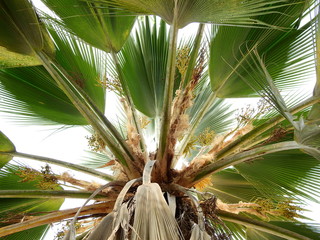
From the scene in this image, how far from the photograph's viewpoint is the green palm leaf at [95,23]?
2.40 meters

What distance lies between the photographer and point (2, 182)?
2.90 m

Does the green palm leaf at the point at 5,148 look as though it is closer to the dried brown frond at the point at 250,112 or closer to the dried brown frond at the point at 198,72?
the dried brown frond at the point at 198,72

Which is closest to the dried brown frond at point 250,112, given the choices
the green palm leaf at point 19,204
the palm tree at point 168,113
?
the palm tree at point 168,113

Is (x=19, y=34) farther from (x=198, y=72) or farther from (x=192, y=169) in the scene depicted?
(x=192, y=169)

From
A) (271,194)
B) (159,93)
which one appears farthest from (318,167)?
(159,93)

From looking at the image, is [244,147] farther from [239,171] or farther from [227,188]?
[227,188]

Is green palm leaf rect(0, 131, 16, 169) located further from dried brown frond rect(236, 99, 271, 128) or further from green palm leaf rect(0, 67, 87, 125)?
dried brown frond rect(236, 99, 271, 128)

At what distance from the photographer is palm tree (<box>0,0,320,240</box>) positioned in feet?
5.68

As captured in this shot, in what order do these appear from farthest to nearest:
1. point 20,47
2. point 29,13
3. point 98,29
Answer: point 98,29, point 20,47, point 29,13

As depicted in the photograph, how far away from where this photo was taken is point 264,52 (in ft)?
8.67

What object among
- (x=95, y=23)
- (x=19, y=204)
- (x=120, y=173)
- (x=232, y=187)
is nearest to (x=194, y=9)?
(x=95, y=23)

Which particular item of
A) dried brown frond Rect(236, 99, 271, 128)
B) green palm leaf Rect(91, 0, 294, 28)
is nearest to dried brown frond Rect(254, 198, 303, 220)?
dried brown frond Rect(236, 99, 271, 128)

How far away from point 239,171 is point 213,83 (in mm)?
797

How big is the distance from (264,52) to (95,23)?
1.34 m
